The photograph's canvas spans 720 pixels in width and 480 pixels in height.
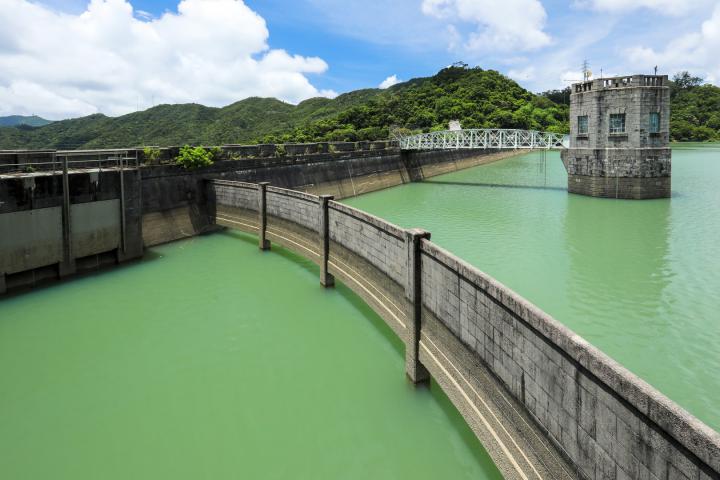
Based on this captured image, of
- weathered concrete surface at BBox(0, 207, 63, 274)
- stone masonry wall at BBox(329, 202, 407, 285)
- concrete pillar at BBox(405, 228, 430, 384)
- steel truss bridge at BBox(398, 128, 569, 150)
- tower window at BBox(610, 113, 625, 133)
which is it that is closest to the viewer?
concrete pillar at BBox(405, 228, 430, 384)

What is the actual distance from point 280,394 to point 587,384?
6.12 meters

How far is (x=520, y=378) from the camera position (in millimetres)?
5957

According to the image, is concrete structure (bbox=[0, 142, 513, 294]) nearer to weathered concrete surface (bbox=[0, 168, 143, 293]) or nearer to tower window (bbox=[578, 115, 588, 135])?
weathered concrete surface (bbox=[0, 168, 143, 293])

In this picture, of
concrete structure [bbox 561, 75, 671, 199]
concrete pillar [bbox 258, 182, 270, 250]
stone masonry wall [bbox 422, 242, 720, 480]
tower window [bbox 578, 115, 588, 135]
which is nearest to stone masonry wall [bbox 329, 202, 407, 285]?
stone masonry wall [bbox 422, 242, 720, 480]

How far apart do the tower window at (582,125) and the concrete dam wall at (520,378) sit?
28989 mm

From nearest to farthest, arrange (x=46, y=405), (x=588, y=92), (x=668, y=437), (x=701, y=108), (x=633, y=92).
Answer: (x=668, y=437)
(x=46, y=405)
(x=633, y=92)
(x=588, y=92)
(x=701, y=108)

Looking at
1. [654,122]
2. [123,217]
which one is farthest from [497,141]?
[123,217]

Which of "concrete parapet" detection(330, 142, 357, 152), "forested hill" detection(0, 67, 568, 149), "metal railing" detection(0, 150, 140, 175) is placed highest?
"forested hill" detection(0, 67, 568, 149)

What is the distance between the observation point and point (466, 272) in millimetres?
7223

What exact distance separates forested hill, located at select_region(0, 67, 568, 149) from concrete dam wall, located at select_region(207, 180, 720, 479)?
57.2 m

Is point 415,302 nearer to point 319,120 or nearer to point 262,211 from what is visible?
point 262,211

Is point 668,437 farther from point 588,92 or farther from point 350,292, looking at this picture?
point 588,92

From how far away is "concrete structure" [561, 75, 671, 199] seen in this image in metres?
32.0

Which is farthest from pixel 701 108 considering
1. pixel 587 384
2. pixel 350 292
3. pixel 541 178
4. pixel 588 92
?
pixel 587 384
